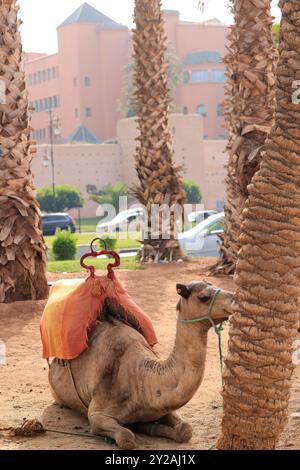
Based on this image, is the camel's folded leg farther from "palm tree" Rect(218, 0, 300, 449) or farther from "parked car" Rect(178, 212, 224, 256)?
"parked car" Rect(178, 212, 224, 256)

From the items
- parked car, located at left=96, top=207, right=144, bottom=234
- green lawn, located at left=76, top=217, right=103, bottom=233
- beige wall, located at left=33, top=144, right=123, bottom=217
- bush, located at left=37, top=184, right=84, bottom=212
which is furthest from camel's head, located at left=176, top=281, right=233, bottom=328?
beige wall, located at left=33, top=144, right=123, bottom=217

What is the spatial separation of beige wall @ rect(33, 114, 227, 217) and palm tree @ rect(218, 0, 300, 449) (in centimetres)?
6183

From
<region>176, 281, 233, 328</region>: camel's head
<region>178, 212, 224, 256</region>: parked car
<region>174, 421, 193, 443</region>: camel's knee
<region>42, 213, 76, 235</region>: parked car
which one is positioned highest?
<region>176, 281, 233, 328</region>: camel's head

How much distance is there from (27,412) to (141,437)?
1.38 metres

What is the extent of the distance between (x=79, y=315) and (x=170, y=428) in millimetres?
1205

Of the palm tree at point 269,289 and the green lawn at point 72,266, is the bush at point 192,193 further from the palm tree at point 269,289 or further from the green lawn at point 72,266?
the palm tree at point 269,289

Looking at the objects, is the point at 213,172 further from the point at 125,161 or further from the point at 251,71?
the point at 251,71

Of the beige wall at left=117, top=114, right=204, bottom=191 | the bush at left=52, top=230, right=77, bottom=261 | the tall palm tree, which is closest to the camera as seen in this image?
the tall palm tree

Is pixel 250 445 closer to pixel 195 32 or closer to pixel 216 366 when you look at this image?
pixel 216 366

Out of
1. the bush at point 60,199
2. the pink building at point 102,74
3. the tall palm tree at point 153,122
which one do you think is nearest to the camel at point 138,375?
the tall palm tree at point 153,122

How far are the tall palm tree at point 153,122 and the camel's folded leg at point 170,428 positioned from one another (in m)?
12.1

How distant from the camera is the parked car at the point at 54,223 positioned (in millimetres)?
44625

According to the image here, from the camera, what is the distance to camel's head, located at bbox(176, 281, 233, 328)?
5.75m

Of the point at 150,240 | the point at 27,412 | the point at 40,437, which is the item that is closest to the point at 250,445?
the point at 40,437
